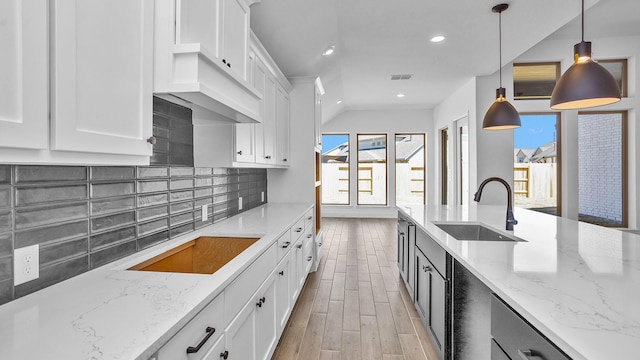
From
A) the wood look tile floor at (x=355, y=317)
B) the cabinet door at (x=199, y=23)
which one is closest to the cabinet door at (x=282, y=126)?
the wood look tile floor at (x=355, y=317)

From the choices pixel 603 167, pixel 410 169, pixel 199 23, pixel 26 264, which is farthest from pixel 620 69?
pixel 26 264

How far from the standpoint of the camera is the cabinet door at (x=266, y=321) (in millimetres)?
1645

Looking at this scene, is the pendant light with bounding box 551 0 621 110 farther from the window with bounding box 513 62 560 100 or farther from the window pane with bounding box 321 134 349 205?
the window pane with bounding box 321 134 349 205

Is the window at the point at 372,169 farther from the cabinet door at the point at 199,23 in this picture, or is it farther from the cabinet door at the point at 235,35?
the cabinet door at the point at 199,23

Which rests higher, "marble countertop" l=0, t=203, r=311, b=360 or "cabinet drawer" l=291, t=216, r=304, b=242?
"marble countertop" l=0, t=203, r=311, b=360

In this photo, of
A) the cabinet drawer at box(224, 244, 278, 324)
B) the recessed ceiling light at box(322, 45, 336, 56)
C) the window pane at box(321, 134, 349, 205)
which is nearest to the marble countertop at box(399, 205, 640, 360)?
the cabinet drawer at box(224, 244, 278, 324)

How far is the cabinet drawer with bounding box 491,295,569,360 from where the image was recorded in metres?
0.87

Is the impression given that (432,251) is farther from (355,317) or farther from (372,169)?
(372,169)

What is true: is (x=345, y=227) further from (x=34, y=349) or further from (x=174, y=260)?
(x=34, y=349)

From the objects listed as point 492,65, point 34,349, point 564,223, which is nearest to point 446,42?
point 492,65

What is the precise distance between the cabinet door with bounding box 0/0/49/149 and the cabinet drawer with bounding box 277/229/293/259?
147 centimetres

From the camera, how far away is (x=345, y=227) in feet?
21.9

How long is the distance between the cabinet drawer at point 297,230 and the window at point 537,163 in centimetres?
406

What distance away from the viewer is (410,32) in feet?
11.6
